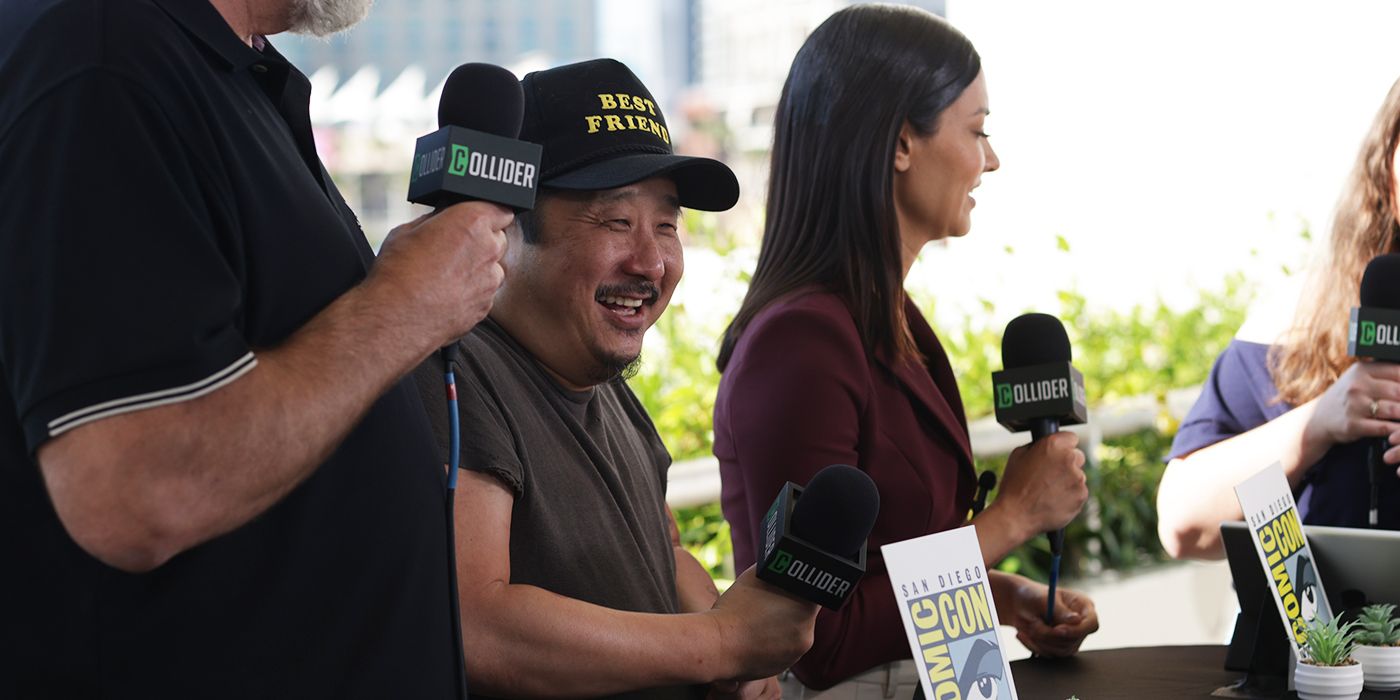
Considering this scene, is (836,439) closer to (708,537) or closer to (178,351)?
(178,351)

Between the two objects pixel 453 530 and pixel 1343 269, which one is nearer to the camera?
pixel 453 530

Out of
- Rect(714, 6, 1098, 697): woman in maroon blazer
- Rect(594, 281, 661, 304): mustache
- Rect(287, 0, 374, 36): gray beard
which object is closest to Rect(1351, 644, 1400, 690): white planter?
Rect(714, 6, 1098, 697): woman in maroon blazer

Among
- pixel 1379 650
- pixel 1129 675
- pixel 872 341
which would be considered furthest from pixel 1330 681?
pixel 872 341

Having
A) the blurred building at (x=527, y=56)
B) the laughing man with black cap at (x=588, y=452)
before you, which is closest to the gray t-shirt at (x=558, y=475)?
the laughing man with black cap at (x=588, y=452)

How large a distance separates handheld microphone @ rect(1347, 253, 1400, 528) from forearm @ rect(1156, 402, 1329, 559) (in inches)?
3.5

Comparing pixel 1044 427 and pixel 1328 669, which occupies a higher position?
pixel 1044 427

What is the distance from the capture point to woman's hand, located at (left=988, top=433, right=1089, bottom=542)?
2.06 meters

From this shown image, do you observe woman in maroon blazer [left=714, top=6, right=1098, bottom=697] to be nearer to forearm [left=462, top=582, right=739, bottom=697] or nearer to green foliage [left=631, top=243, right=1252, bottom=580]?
forearm [left=462, top=582, right=739, bottom=697]

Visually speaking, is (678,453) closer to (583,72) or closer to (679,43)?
(583,72)

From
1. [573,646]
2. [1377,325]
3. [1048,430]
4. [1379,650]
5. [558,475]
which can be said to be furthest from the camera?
[1377,325]

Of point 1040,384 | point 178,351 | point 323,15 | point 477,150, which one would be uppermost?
point 323,15

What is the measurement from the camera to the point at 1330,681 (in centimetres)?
186

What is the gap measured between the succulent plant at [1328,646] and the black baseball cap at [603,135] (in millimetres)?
985

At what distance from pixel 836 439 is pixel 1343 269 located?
112 centimetres
